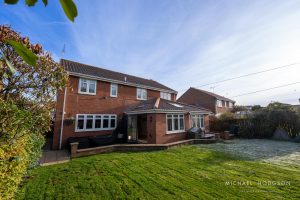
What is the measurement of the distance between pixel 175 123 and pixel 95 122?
785cm

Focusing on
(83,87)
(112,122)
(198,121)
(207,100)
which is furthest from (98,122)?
(207,100)

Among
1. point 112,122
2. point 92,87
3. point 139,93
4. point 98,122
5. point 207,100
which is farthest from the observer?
point 207,100

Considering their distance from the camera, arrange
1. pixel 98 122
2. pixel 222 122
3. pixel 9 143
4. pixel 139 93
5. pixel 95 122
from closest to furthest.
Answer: pixel 9 143 → pixel 95 122 → pixel 98 122 → pixel 139 93 → pixel 222 122

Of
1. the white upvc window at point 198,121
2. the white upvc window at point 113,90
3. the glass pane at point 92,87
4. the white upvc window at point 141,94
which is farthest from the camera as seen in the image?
the white upvc window at point 141,94

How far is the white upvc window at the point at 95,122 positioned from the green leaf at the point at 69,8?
15.5 m

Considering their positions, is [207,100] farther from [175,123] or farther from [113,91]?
[113,91]

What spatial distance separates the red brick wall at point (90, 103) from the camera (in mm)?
13912

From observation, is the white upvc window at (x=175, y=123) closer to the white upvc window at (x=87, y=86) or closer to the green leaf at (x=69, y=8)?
the white upvc window at (x=87, y=86)

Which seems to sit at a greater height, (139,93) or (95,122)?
(139,93)

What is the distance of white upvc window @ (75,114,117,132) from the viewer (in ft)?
49.2

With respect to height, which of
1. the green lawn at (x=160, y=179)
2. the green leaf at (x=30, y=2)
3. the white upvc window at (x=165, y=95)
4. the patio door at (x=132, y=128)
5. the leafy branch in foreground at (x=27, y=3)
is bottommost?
the green lawn at (x=160, y=179)

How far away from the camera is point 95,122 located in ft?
52.2

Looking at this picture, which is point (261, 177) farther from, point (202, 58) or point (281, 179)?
point (202, 58)

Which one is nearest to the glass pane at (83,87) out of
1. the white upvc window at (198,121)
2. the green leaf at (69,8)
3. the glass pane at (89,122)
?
the glass pane at (89,122)
